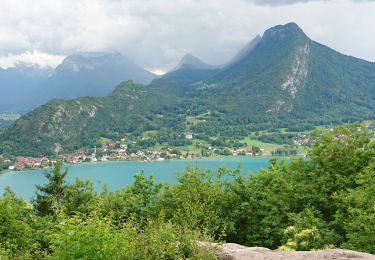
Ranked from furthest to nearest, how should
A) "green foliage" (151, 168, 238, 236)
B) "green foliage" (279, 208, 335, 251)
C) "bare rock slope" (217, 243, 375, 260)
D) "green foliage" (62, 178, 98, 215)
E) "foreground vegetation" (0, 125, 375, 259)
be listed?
"green foliage" (62, 178, 98, 215)
"green foliage" (151, 168, 238, 236)
"green foliage" (279, 208, 335, 251)
"foreground vegetation" (0, 125, 375, 259)
"bare rock slope" (217, 243, 375, 260)

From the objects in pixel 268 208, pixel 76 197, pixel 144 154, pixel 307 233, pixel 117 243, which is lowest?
pixel 76 197

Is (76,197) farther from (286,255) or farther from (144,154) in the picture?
(144,154)

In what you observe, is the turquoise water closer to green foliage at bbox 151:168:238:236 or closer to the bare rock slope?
green foliage at bbox 151:168:238:236

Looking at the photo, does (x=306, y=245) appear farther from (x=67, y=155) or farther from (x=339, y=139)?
(x=67, y=155)

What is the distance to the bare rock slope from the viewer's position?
990 centimetres

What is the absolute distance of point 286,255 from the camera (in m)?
10.4

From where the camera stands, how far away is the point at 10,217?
18.4 meters

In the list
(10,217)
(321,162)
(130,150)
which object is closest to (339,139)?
(321,162)

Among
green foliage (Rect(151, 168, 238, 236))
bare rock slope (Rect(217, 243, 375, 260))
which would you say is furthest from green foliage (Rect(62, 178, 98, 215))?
bare rock slope (Rect(217, 243, 375, 260))

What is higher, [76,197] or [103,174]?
[76,197]

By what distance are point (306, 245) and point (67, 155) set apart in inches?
6757

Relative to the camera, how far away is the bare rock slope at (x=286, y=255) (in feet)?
32.5

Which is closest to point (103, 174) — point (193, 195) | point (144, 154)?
point (144, 154)

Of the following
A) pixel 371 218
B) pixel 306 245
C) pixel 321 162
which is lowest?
pixel 306 245
